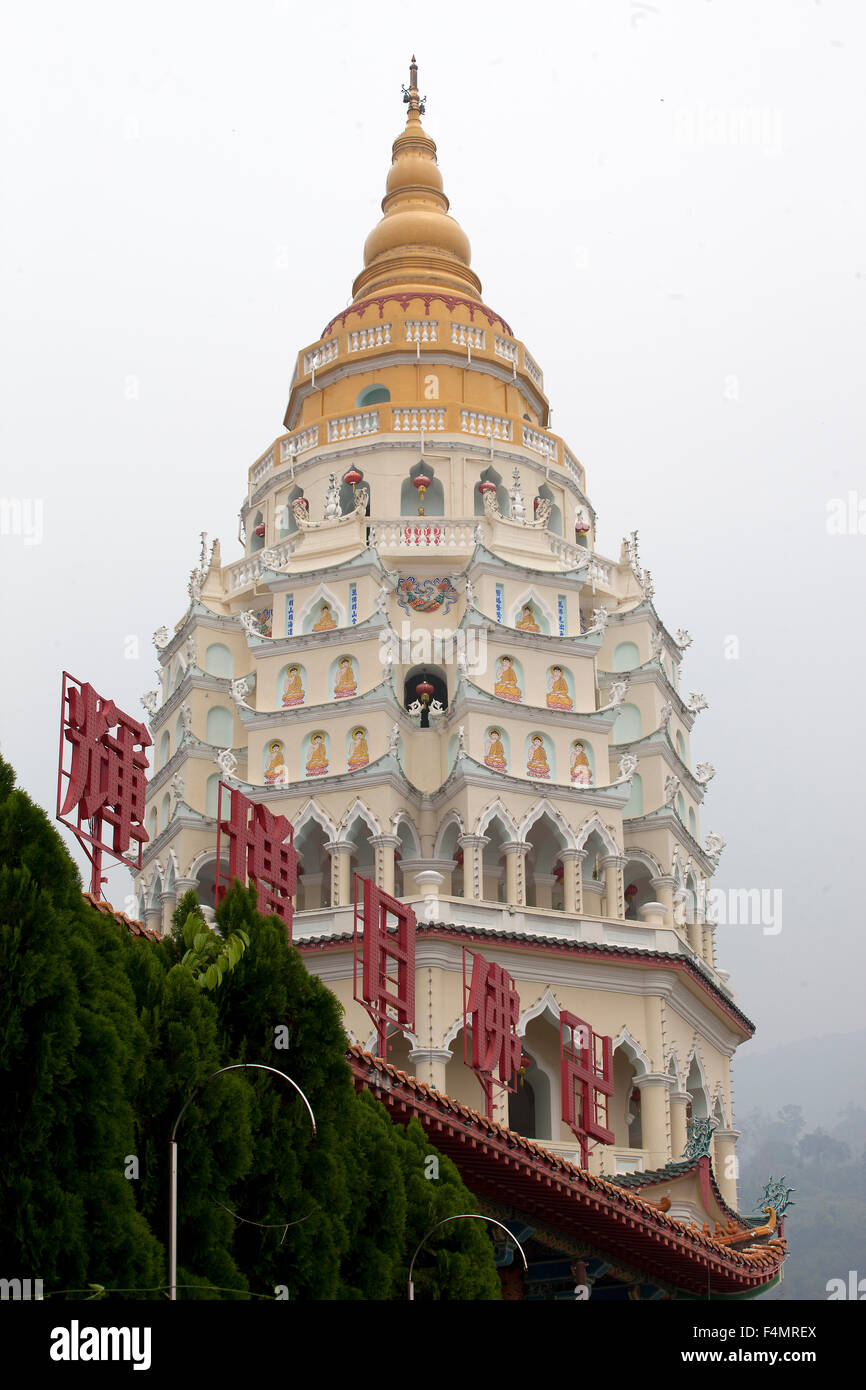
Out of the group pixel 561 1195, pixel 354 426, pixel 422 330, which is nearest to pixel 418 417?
pixel 354 426

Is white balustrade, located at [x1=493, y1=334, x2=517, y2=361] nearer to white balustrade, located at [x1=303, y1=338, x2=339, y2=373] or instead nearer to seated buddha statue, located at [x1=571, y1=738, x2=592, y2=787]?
white balustrade, located at [x1=303, y1=338, x2=339, y2=373]

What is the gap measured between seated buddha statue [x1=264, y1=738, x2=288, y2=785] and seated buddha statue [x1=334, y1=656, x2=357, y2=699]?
5.22 feet

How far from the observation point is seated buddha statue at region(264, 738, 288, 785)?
36062 mm

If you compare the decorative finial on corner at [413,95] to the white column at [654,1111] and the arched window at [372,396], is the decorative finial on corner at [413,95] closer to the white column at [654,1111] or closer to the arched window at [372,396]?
the arched window at [372,396]

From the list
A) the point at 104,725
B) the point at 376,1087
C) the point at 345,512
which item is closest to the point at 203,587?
the point at 345,512

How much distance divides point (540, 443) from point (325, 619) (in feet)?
27.3

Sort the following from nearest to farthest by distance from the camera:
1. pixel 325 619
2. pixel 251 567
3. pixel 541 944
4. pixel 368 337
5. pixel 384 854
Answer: pixel 541 944
pixel 384 854
pixel 325 619
pixel 251 567
pixel 368 337

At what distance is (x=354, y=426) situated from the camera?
41.9m

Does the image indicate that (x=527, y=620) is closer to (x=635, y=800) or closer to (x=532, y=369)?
(x=635, y=800)

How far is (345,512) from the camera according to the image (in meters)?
41.0

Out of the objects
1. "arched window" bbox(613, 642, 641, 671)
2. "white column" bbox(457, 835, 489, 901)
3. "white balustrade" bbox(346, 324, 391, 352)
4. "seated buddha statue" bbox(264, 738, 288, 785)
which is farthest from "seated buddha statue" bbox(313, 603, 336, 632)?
"white balustrade" bbox(346, 324, 391, 352)

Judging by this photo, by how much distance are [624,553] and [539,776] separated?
9.06m

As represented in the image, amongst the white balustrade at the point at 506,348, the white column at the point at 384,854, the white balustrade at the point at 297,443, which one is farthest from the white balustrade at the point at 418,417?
the white column at the point at 384,854
